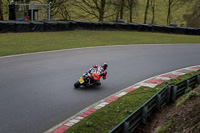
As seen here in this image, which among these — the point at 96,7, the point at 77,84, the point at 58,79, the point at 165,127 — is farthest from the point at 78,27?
the point at 165,127

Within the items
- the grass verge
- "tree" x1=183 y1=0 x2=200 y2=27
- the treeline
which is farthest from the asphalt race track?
"tree" x1=183 y1=0 x2=200 y2=27

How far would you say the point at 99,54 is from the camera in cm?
1673

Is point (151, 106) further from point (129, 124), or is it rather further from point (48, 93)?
point (48, 93)

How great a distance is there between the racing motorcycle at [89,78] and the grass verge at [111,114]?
5.11 ft

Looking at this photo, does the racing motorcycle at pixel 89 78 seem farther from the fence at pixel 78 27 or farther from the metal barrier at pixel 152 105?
the fence at pixel 78 27

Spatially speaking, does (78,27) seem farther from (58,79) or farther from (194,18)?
(194,18)

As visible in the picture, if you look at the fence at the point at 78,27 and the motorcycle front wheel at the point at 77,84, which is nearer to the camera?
the motorcycle front wheel at the point at 77,84

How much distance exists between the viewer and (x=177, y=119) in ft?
20.8

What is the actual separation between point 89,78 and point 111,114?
307 centimetres

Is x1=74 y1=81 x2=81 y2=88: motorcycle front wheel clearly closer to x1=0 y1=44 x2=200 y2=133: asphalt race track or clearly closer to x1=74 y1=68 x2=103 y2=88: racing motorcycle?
x1=74 y1=68 x2=103 y2=88: racing motorcycle

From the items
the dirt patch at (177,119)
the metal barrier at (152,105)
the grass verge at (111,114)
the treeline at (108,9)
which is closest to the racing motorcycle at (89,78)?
the grass verge at (111,114)

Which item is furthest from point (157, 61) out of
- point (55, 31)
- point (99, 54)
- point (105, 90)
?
point (55, 31)

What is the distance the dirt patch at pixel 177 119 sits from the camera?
577 cm

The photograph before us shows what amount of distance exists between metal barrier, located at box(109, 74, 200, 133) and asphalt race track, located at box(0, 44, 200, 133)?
203 centimetres
